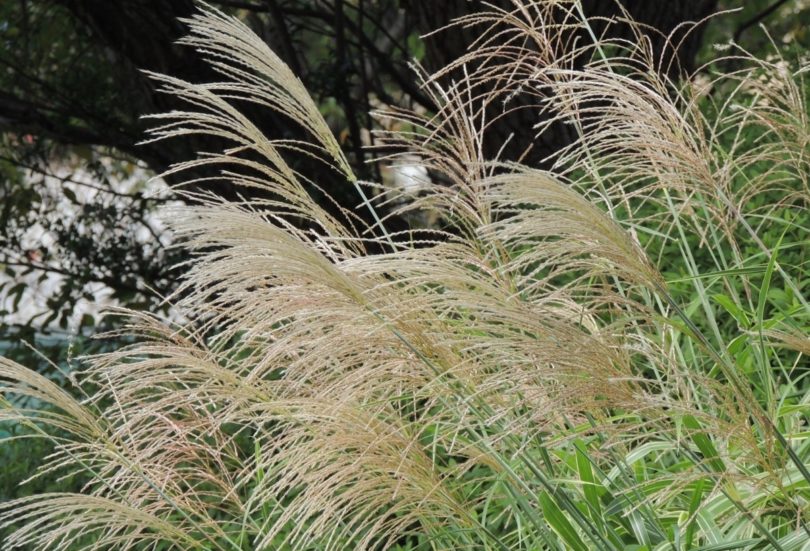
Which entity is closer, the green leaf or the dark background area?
the green leaf

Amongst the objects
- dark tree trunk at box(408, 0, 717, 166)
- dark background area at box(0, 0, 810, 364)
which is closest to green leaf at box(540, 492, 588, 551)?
dark tree trunk at box(408, 0, 717, 166)

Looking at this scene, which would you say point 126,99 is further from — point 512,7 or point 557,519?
point 557,519

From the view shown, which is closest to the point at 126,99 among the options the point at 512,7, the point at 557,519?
the point at 512,7

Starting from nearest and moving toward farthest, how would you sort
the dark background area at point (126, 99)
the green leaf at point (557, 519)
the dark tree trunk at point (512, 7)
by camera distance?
the green leaf at point (557, 519)
the dark tree trunk at point (512, 7)
the dark background area at point (126, 99)

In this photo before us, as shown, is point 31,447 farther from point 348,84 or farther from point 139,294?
point 348,84

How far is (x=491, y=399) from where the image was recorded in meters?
2.61

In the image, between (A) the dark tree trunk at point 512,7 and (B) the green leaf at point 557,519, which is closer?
(B) the green leaf at point 557,519

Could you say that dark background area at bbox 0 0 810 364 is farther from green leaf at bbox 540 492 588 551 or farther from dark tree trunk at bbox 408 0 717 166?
green leaf at bbox 540 492 588 551

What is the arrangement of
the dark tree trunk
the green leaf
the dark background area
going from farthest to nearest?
the dark background area, the dark tree trunk, the green leaf

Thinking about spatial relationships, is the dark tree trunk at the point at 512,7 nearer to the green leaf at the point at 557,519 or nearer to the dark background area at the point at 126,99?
the dark background area at the point at 126,99

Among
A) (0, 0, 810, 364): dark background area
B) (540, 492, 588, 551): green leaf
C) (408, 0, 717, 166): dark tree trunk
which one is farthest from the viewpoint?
(0, 0, 810, 364): dark background area

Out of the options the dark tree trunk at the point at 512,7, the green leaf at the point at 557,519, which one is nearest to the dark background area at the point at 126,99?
the dark tree trunk at the point at 512,7

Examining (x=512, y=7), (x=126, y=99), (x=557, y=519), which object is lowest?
(x=557, y=519)

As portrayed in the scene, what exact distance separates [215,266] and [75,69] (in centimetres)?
578
